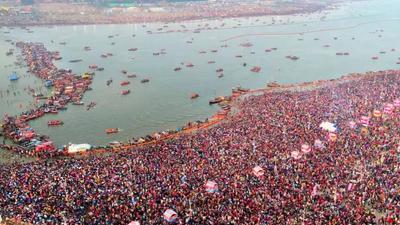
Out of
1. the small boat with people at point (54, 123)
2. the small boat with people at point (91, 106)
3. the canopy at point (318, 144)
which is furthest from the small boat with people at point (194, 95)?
the canopy at point (318, 144)

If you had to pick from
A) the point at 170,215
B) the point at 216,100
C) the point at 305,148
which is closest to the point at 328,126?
the point at 305,148

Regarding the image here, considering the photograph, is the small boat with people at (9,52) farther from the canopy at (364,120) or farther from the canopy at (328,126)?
the canopy at (364,120)

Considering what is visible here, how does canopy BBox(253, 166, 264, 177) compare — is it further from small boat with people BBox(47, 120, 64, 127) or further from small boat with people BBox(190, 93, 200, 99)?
small boat with people BBox(190, 93, 200, 99)

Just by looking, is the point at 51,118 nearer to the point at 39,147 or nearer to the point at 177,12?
the point at 39,147

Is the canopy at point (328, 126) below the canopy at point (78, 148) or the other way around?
the other way around

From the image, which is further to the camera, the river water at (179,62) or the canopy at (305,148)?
the river water at (179,62)

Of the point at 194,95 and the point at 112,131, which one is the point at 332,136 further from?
the point at 194,95

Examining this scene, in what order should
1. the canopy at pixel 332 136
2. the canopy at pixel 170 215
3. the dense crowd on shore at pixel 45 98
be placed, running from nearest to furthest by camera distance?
1. the canopy at pixel 170 215
2. the canopy at pixel 332 136
3. the dense crowd on shore at pixel 45 98
